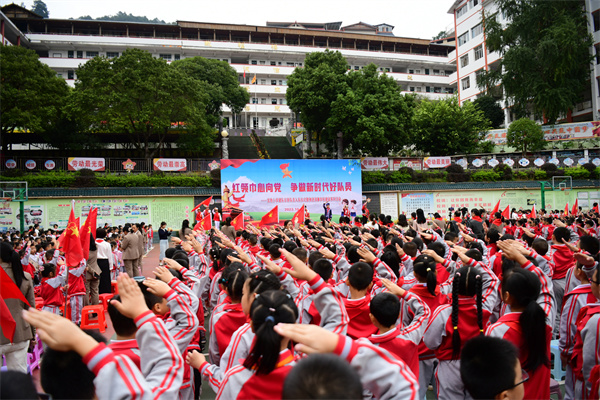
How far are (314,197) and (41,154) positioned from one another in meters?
17.0

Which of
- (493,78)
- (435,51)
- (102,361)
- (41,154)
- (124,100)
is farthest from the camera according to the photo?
(435,51)

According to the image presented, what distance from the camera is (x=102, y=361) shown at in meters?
1.64

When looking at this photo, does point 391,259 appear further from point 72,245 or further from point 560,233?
point 72,245

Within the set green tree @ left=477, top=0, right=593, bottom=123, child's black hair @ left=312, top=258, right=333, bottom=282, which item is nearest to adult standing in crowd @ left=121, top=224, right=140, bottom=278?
child's black hair @ left=312, top=258, right=333, bottom=282

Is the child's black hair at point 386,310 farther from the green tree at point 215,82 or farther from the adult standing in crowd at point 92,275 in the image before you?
the green tree at point 215,82

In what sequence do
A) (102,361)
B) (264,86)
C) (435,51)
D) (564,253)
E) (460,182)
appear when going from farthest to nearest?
1. (435,51)
2. (264,86)
3. (460,182)
4. (564,253)
5. (102,361)

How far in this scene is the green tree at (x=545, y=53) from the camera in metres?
24.2

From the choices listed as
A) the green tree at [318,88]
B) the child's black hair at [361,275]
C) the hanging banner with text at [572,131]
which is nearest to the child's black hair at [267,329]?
the child's black hair at [361,275]

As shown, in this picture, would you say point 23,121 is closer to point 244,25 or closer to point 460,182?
point 460,182

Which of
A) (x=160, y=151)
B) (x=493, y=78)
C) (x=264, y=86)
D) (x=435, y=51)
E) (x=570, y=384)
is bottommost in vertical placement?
(x=570, y=384)

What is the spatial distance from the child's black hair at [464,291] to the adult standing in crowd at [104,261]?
7.16 meters

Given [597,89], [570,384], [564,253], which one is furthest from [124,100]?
[597,89]

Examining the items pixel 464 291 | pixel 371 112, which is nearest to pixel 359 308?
pixel 464 291

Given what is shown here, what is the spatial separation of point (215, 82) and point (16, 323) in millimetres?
27785
